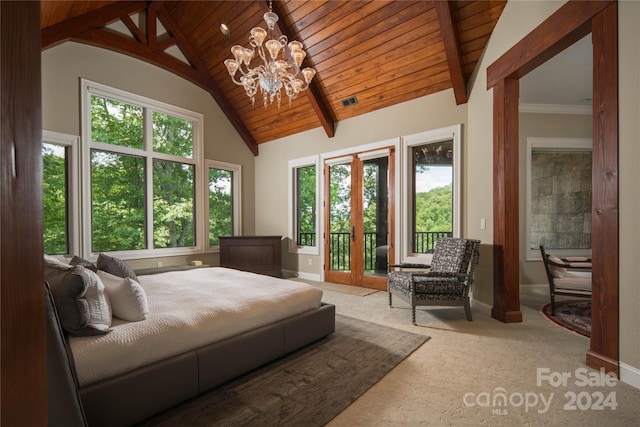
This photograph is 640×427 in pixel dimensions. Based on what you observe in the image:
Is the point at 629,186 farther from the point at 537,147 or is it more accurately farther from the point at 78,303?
the point at 78,303

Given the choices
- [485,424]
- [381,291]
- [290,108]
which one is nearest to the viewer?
[485,424]

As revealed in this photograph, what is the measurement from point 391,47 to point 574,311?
4174 millimetres

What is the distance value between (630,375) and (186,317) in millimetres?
3054

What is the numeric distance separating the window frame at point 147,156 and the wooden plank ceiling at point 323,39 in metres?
0.68

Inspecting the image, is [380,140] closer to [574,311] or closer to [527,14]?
[527,14]

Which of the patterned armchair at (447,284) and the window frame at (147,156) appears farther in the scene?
the window frame at (147,156)

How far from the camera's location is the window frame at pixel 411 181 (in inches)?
161

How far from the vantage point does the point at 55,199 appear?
13.4 ft

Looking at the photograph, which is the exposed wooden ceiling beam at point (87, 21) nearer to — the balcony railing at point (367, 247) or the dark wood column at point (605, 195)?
the balcony railing at point (367, 247)

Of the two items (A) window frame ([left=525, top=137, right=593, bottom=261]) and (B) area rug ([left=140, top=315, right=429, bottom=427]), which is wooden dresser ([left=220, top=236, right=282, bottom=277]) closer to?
(B) area rug ([left=140, top=315, right=429, bottom=427])

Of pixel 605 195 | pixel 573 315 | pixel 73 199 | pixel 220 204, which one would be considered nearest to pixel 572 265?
pixel 573 315

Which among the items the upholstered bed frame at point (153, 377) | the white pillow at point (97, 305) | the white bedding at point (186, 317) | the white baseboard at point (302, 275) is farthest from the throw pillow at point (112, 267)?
the white baseboard at point (302, 275)

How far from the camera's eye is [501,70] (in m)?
3.33

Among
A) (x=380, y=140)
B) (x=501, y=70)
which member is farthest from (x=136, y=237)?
(x=501, y=70)
